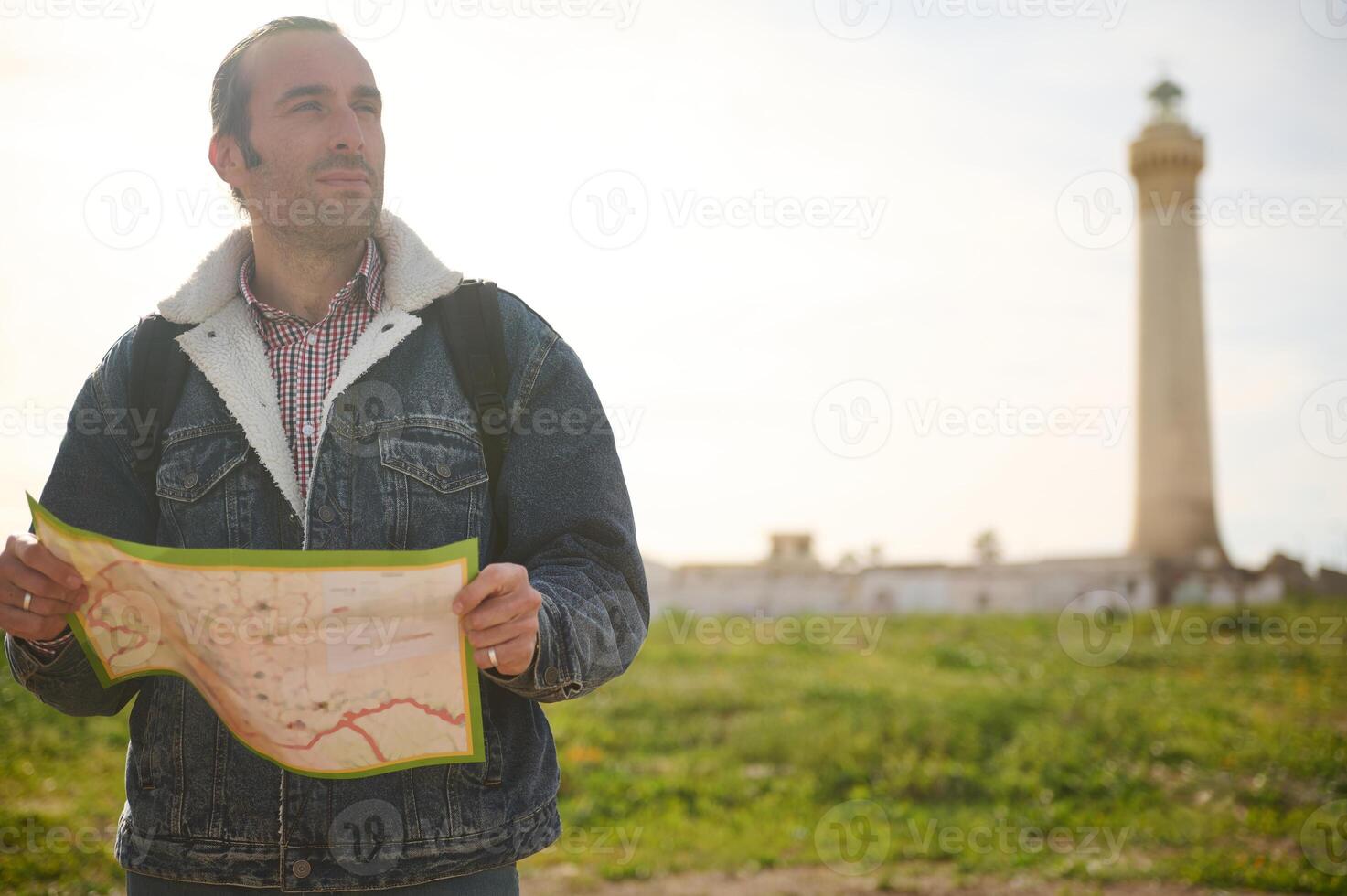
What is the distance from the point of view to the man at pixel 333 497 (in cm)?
218

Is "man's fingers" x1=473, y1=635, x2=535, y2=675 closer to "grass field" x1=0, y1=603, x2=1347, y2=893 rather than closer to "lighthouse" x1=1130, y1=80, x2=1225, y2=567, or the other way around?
"grass field" x1=0, y1=603, x2=1347, y2=893

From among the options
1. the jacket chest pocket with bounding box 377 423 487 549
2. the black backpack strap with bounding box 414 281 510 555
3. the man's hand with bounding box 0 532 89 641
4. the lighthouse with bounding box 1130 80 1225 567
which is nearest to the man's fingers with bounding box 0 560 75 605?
the man's hand with bounding box 0 532 89 641

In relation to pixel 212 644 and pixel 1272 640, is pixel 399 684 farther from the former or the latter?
pixel 1272 640

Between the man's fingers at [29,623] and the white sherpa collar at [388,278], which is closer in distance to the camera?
the man's fingers at [29,623]

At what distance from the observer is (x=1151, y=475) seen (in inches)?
1227

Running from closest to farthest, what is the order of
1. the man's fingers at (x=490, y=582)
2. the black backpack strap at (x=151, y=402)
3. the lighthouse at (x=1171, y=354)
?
the man's fingers at (x=490, y=582)
the black backpack strap at (x=151, y=402)
the lighthouse at (x=1171, y=354)

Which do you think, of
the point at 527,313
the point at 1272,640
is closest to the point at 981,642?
the point at 1272,640

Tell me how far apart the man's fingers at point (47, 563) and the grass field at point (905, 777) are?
5.32 metres

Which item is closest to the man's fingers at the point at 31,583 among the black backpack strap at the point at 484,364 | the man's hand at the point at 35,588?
the man's hand at the point at 35,588

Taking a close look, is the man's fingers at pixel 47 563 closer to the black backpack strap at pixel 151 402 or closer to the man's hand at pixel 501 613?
the black backpack strap at pixel 151 402

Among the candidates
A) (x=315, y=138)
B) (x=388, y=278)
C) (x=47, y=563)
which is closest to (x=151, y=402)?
(x=47, y=563)

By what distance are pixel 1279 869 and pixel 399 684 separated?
742 cm

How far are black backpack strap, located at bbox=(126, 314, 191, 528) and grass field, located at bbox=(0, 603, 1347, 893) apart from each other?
5222mm

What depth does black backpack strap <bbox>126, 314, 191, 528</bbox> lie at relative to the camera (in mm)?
2402
